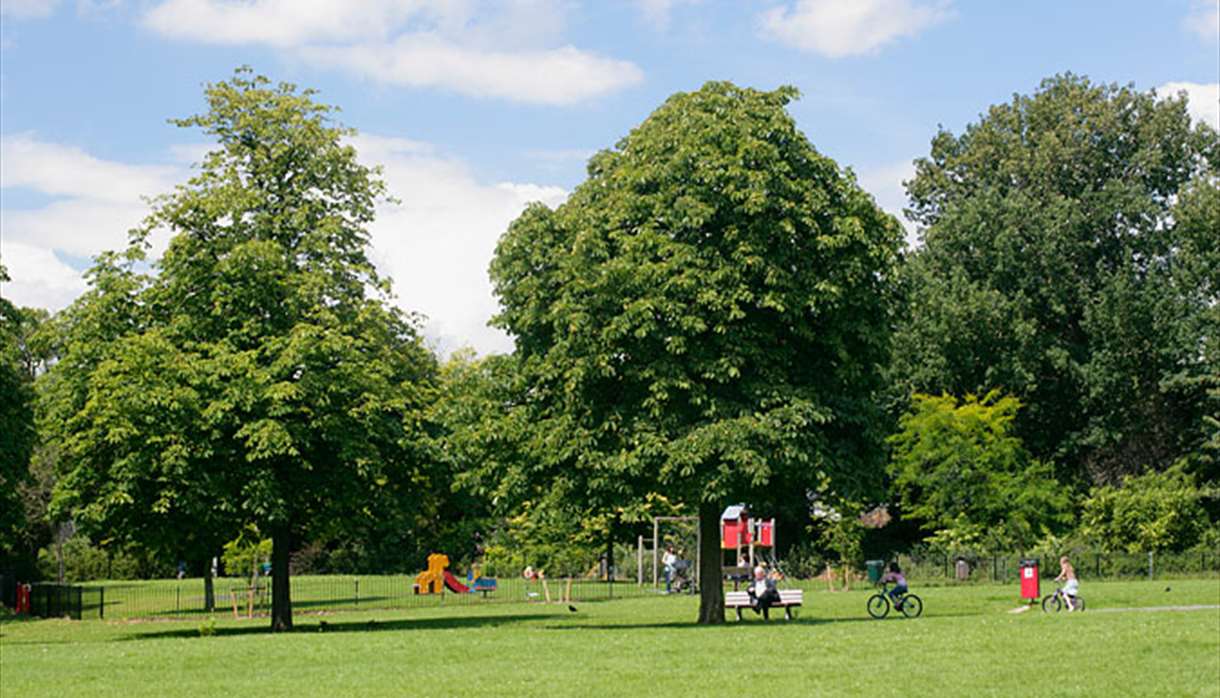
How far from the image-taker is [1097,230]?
219ft

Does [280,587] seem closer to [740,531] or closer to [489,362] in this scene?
[489,362]

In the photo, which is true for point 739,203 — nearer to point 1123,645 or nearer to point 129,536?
point 1123,645

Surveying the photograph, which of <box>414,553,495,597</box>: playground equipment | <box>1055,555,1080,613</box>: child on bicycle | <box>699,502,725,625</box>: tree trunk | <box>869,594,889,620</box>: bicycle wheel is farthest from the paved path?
<box>414,553,495,597</box>: playground equipment

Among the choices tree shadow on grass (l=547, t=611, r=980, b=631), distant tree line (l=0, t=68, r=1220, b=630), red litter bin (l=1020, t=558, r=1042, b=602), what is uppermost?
distant tree line (l=0, t=68, r=1220, b=630)

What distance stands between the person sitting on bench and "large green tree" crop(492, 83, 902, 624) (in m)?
1.15

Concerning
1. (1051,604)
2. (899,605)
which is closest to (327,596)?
(899,605)

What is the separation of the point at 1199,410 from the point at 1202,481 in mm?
3565

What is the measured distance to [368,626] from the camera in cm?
3678

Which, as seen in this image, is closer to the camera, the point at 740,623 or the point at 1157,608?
the point at 740,623

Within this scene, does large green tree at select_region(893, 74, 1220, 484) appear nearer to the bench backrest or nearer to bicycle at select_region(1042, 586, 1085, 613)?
bicycle at select_region(1042, 586, 1085, 613)

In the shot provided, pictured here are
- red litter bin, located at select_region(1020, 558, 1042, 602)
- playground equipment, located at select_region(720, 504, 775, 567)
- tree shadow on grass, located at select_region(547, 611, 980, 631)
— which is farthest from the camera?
playground equipment, located at select_region(720, 504, 775, 567)

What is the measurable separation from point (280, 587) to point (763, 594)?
12.8m

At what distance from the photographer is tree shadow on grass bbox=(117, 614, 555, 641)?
3547 centimetres

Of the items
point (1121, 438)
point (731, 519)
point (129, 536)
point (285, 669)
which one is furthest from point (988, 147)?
point (285, 669)
